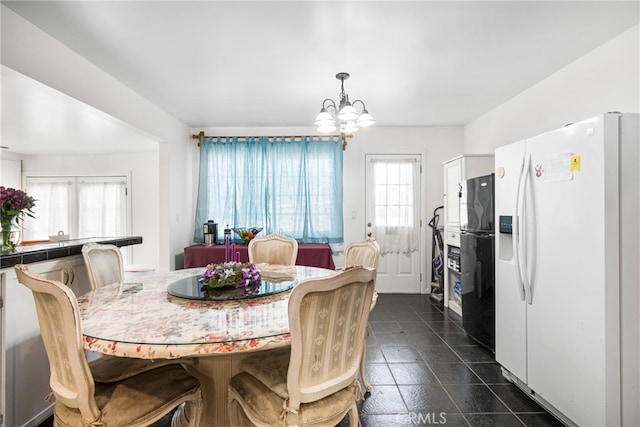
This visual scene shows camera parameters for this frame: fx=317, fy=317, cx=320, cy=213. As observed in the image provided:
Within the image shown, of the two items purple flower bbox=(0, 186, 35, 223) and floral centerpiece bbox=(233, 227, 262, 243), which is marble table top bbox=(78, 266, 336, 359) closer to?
purple flower bbox=(0, 186, 35, 223)

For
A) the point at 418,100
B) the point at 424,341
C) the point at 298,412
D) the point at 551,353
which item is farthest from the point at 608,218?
the point at 418,100

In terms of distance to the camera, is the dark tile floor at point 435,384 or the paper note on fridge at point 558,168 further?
the dark tile floor at point 435,384

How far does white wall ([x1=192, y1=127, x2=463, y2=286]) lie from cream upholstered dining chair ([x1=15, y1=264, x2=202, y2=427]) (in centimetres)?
347

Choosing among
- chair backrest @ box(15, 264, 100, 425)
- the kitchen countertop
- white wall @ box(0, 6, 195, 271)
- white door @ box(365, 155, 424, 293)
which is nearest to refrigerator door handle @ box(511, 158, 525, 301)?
chair backrest @ box(15, 264, 100, 425)

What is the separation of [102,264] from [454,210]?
354cm

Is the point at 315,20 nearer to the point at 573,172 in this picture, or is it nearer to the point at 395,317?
the point at 573,172

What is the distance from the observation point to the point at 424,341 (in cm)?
302

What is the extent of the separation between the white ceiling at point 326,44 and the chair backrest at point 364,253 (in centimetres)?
149

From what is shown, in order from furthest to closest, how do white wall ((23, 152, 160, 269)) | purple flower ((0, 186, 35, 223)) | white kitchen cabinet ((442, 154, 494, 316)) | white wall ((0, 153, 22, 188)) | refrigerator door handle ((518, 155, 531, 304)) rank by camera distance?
white wall ((23, 152, 160, 269)) → white wall ((0, 153, 22, 188)) → white kitchen cabinet ((442, 154, 494, 316)) → refrigerator door handle ((518, 155, 531, 304)) → purple flower ((0, 186, 35, 223))

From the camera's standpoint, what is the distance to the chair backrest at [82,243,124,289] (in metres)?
2.00

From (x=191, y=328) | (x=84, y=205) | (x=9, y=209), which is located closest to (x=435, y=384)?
(x=191, y=328)

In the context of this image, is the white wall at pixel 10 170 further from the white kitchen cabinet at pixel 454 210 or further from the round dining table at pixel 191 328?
the white kitchen cabinet at pixel 454 210

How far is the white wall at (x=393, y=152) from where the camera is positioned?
4.69 m

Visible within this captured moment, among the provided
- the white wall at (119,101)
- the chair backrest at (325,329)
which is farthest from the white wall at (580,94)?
the white wall at (119,101)
